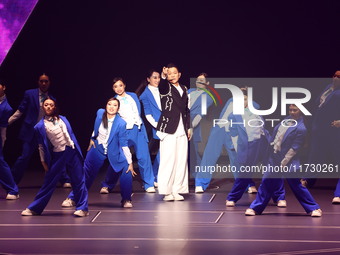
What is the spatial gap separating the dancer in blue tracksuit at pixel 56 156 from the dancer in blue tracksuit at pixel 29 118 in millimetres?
2138

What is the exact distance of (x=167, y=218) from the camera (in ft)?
32.8

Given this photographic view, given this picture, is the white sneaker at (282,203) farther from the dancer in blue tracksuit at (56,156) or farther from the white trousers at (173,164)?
the dancer in blue tracksuit at (56,156)

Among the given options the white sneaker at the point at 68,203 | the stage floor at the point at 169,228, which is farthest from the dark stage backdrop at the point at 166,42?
the white sneaker at the point at 68,203

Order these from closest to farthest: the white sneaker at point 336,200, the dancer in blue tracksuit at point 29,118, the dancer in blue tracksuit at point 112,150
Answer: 1. the dancer in blue tracksuit at point 112,150
2. the white sneaker at point 336,200
3. the dancer in blue tracksuit at point 29,118

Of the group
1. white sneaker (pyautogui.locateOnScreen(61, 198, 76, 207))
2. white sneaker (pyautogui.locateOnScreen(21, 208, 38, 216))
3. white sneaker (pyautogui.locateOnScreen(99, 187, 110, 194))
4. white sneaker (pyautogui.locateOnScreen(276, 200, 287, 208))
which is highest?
white sneaker (pyautogui.locateOnScreen(276, 200, 287, 208))

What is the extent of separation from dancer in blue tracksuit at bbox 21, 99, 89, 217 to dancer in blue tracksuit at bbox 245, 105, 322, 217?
5.40 feet

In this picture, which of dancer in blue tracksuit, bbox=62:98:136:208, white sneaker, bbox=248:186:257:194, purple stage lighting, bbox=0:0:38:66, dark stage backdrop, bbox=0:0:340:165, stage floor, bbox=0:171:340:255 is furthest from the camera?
dark stage backdrop, bbox=0:0:340:165

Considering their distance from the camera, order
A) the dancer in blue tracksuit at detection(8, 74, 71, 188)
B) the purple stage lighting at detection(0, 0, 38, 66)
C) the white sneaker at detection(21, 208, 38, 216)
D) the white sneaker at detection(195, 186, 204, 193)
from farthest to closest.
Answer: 1. the purple stage lighting at detection(0, 0, 38, 66)
2. the dancer in blue tracksuit at detection(8, 74, 71, 188)
3. the white sneaker at detection(195, 186, 204, 193)
4. the white sneaker at detection(21, 208, 38, 216)

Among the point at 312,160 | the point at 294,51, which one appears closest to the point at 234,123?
the point at 312,160

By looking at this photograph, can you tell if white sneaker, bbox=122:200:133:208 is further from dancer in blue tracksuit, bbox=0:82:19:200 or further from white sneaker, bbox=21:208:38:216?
dancer in blue tracksuit, bbox=0:82:19:200

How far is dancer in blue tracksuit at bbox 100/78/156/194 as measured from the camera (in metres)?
12.0

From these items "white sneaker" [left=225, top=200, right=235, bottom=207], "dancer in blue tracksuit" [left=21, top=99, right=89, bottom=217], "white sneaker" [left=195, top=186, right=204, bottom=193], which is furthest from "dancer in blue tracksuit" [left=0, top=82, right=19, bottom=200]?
"white sneaker" [left=225, top=200, right=235, bottom=207]

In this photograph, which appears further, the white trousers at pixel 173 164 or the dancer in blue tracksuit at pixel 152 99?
the dancer in blue tracksuit at pixel 152 99

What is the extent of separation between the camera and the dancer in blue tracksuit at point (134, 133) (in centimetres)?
1199
